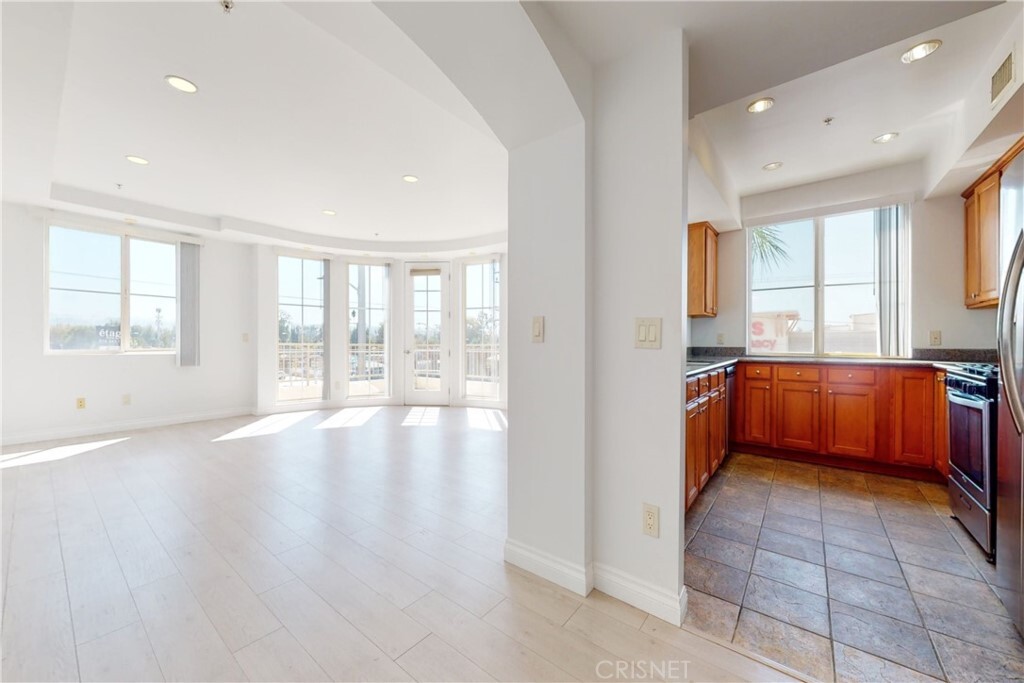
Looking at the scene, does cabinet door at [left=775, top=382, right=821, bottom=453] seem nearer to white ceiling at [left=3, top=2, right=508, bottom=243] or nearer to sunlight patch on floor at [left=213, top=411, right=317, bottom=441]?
white ceiling at [left=3, top=2, right=508, bottom=243]

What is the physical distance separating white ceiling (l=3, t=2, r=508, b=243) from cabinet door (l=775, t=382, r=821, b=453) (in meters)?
3.29

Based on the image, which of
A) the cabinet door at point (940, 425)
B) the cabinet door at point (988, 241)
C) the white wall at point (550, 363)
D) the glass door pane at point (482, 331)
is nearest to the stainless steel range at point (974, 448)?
the cabinet door at point (940, 425)

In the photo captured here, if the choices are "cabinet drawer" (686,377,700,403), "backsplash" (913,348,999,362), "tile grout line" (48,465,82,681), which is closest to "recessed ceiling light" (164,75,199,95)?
"tile grout line" (48,465,82,681)

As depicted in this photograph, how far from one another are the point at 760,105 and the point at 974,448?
226 cm

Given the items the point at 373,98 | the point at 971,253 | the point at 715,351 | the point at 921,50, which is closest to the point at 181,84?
the point at 373,98

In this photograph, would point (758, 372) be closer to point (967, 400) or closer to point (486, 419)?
point (967, 400)

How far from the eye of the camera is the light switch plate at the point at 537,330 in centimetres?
178

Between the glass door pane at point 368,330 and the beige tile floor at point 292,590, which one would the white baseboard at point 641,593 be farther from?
the glass door pane at point 368,330

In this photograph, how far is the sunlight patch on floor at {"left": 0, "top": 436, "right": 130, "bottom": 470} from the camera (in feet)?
10.6

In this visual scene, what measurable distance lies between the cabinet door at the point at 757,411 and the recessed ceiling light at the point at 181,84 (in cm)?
477

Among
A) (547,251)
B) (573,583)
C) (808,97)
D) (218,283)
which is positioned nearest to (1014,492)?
(573,583)

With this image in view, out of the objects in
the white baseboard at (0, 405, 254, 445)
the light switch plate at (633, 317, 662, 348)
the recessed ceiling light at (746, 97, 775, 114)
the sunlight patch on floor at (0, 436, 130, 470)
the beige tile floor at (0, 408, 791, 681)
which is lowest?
the beige tile floor at (0, 408, 791, 681)

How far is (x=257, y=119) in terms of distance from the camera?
2.61m

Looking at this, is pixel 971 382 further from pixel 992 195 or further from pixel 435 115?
pixel 435 115
